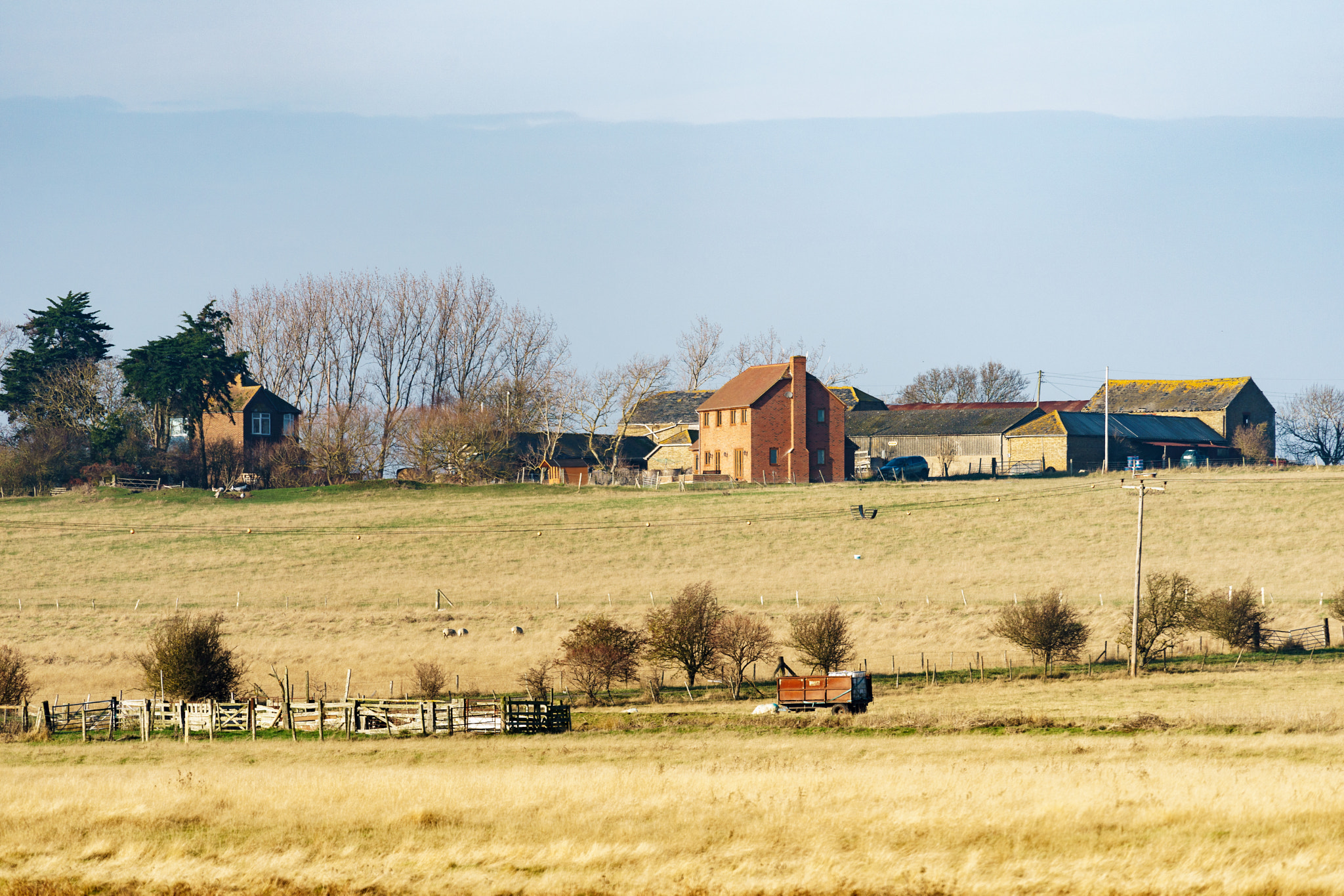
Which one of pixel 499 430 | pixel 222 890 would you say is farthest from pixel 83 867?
pixel 499 430

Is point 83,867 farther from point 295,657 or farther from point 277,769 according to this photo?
point 295,657

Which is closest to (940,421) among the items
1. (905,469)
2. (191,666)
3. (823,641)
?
(905,469)

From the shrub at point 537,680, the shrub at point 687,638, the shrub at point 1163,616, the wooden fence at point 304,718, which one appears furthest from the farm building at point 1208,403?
the wooden fence at point 304,718

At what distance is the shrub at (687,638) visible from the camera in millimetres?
42906

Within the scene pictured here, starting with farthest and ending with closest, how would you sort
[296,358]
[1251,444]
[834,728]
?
[296,358], [1251,444], [834,728]

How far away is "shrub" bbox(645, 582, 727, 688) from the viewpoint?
42906 mm

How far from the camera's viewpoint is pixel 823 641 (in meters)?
44.0

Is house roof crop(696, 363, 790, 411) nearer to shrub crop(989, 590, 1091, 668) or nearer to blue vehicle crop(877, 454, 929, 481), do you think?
blue vehicle crop(877, 454, 929, 481)

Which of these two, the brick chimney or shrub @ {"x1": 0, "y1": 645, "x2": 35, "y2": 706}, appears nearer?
shrub @ {"x1": 0, "y1": 645, "x2": 35, "y2": 706}

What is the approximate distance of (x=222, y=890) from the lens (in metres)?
17.3

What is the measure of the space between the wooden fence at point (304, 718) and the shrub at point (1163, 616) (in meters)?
23.7

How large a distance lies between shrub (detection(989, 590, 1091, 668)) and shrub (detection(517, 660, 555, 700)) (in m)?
17.2

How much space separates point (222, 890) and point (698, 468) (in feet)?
278

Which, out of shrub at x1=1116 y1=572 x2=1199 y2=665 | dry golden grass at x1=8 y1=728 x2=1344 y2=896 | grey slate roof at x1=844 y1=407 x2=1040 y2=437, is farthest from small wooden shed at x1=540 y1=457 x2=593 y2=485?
dry golden grass at x1=8 y1=728 x2=1344 y2=896
